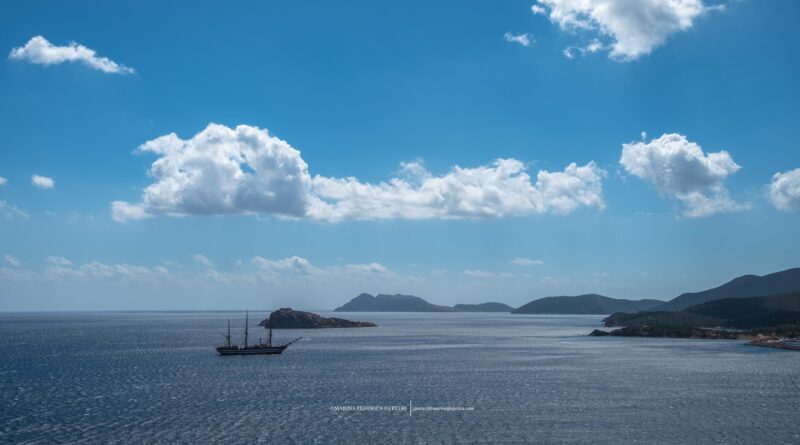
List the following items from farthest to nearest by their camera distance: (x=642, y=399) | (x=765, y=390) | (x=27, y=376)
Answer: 1. (x=27, y=376)
2. (x=765, y=390)
3. (x=642, y=399)

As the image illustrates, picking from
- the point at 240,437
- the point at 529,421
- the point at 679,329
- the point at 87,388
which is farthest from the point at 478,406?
the point at 679,329

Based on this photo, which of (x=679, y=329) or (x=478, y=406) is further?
(x=679, y=329)

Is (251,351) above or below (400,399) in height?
below

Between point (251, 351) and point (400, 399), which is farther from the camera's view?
point (251, 351)

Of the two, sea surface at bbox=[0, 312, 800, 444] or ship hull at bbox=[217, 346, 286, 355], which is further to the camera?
ship hull at bbox=[217, 346, 286, 355]

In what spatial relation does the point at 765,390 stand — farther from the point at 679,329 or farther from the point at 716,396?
the point at 679,329

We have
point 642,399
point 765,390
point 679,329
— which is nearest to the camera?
point 642,399

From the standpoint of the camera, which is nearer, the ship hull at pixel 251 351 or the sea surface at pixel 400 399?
the sea surface at pixel 400 399
